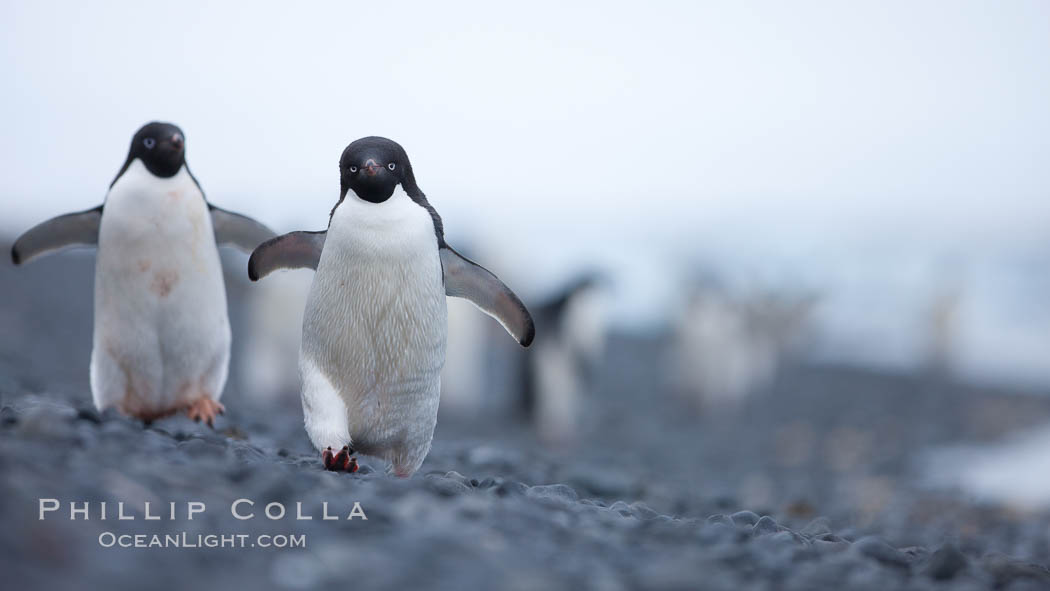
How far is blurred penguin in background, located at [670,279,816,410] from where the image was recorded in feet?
40.4

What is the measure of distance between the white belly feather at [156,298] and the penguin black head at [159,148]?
31 mm

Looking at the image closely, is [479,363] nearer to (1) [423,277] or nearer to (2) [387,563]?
(1) [423,277]

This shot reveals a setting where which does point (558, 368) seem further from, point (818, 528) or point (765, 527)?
point (765, 527)

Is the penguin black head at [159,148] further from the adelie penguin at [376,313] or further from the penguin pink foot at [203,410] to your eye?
the penguin pink foot at [203,410]

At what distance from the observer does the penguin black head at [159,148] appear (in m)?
3.38

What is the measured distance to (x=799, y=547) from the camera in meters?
2.65

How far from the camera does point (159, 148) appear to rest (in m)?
3.38

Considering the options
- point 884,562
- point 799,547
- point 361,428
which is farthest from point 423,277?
point 884,562

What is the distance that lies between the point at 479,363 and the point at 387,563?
7877mm

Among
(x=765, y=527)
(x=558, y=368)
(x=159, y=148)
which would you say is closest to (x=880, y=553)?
(x=765, y=527)

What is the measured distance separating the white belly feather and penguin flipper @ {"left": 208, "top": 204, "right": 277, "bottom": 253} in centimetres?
11

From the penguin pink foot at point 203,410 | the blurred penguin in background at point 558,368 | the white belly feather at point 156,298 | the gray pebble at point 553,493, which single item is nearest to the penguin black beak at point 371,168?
the white belly feather at point 156,298

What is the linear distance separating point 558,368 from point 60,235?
5755 mm

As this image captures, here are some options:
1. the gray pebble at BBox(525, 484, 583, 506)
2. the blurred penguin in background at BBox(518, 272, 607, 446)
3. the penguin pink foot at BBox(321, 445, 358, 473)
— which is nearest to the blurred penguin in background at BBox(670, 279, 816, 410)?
the blurred penguin in background at BBox(518, 272, 607, 446)
